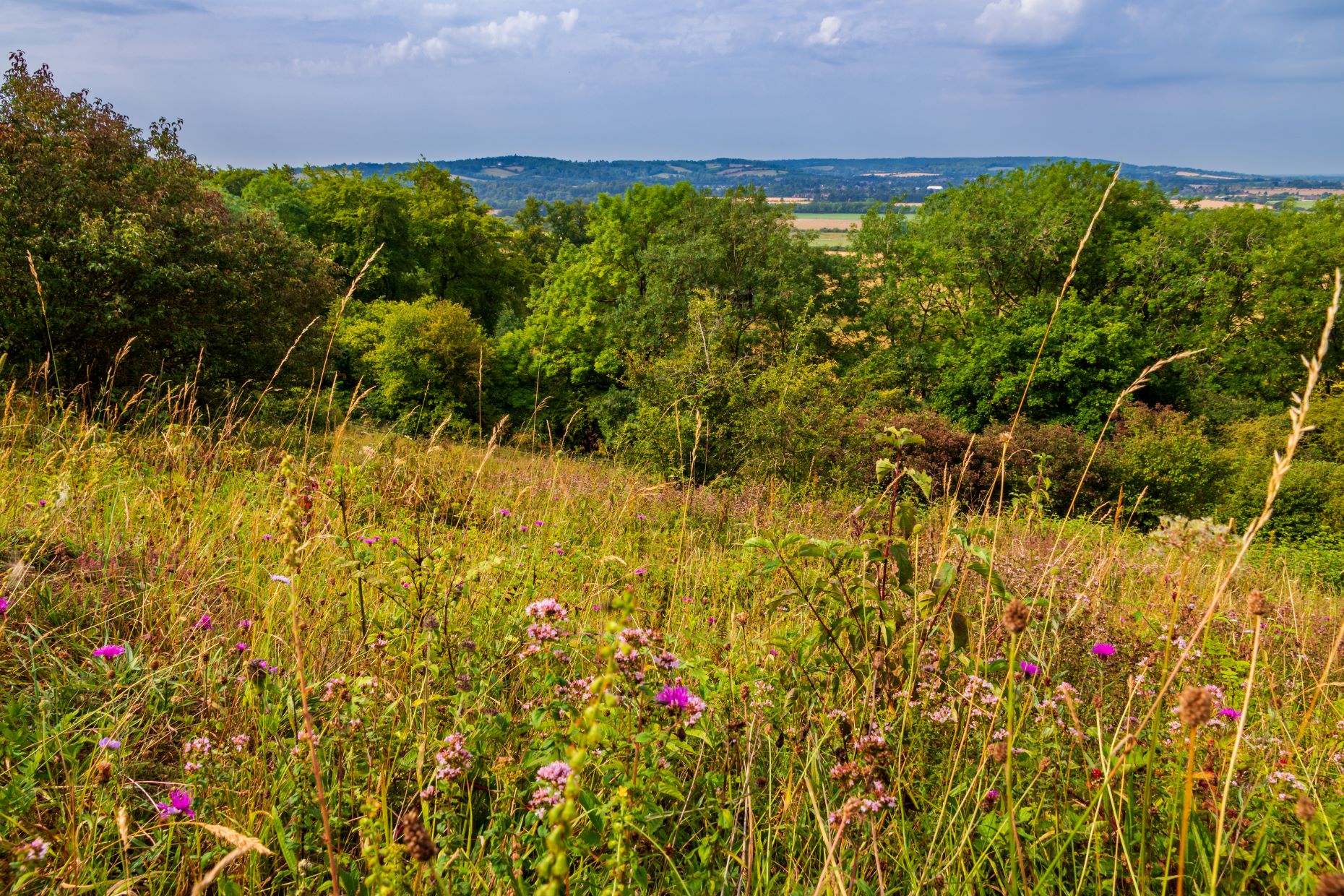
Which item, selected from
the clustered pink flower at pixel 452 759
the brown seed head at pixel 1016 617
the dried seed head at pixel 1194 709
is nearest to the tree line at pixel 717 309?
the clustered pink flower at pixel 452 759

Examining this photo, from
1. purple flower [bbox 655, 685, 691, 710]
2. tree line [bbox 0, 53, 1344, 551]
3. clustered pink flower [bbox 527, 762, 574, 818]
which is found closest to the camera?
clustered pink flower [bbox 527, 762, 574, 818]

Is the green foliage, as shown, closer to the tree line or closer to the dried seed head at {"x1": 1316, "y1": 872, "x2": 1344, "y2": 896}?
the tree line

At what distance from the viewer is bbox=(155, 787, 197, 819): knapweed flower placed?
1.28 metres

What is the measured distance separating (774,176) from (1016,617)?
484ft

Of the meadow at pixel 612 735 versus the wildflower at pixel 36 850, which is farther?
the meadow at pixel 612 735

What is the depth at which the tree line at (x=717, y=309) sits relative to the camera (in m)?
9.15

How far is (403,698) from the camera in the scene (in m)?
1.63

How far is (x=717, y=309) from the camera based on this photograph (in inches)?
802

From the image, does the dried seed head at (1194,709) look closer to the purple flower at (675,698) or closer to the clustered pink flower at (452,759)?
the purple flower at (675,698)

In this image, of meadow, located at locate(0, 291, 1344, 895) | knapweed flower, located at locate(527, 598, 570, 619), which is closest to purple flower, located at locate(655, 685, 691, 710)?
meadow, located at locate(0, 291, 1344, 895)

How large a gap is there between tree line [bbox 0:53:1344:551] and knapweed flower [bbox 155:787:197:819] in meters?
9.04

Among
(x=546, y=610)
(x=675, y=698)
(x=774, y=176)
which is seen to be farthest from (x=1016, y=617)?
(x=774, y=176)

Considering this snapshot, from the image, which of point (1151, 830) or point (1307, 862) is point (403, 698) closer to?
point (1151, 830)

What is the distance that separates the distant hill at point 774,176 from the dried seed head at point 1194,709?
94.2 meters
